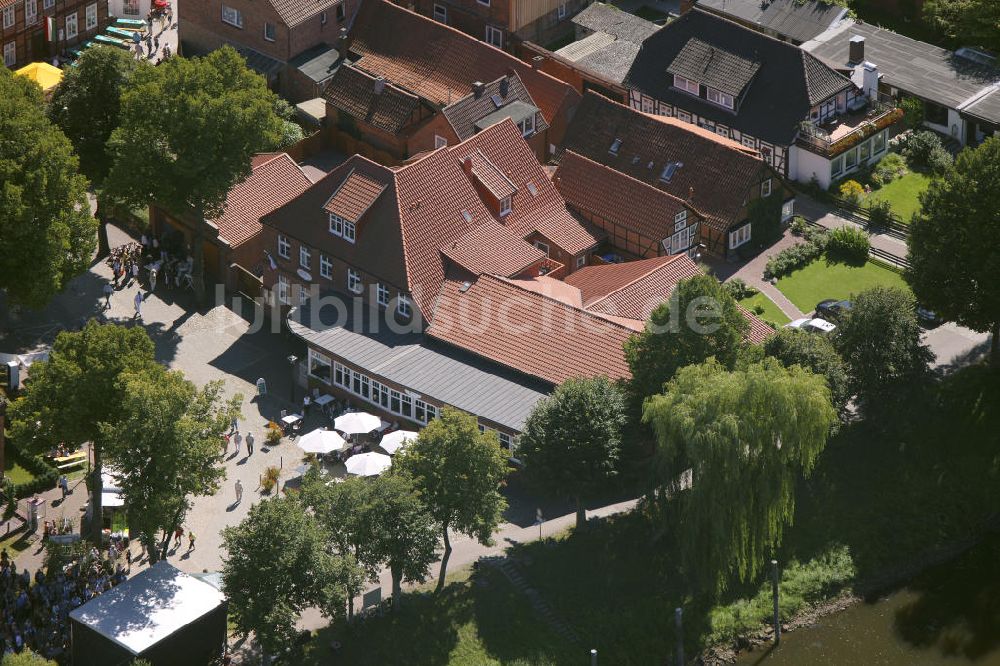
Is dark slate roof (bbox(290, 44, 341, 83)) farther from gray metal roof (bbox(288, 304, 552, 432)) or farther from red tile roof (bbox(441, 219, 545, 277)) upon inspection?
gray metal roof (bbox(288, 304, 552, 432))

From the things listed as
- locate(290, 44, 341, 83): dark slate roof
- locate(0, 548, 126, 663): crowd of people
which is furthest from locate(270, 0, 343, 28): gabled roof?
locate(0, 548, 126, 663): crowd of people

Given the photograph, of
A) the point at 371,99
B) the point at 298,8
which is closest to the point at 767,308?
the point at 371,99

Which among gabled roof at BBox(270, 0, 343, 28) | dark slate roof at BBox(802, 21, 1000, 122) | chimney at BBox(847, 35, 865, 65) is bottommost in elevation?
gabled roof at BBox(270, 0, 343, 28)

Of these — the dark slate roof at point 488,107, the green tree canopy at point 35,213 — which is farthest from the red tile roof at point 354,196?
the dark slate roof at point 488,107

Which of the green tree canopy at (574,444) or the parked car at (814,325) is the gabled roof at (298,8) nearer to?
the parked car at (814,325)

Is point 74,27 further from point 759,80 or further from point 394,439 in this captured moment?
point 394,439

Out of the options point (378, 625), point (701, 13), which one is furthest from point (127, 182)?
point (701, 13)
